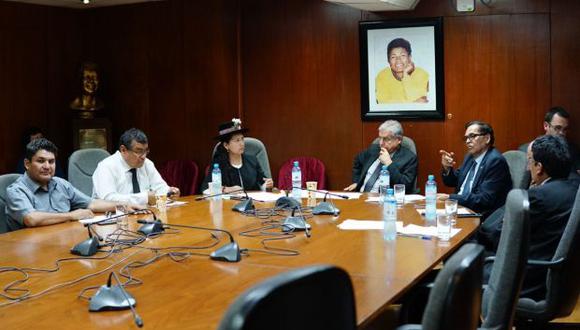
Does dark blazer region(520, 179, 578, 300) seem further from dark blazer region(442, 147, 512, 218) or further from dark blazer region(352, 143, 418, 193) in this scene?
dark blazer region(352, 143, 418, 193)

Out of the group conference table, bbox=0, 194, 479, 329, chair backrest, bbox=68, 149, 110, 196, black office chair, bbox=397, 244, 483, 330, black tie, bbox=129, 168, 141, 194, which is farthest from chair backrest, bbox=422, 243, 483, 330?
chair backrest, bbox=68, 149, 110, 196

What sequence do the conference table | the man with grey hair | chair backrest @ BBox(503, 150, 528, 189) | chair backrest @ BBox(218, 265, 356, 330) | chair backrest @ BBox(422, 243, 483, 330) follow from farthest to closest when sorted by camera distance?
1. the man with grey hair
2. chair backrest @ BBox(503, 150, 528, 189)
3. the conference table
4. chair backrest @ BBox(422, 243, 483, 330)
5. chair backrest @ BBox(218, 265, 356, 330)

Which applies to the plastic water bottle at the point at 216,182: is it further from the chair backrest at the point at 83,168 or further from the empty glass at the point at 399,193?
the empty glass at the point at 399,193

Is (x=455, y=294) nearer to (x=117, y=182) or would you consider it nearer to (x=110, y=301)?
(x=110, y=301)

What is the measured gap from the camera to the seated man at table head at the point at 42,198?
4184mm

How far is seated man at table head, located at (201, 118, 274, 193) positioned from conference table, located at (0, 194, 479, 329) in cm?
143

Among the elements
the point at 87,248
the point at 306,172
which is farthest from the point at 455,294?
the point at 306,172

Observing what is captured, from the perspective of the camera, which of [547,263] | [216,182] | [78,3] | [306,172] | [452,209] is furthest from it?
[78,3]

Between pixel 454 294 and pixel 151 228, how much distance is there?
7.89 ft

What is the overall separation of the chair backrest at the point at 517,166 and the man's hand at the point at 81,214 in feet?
10.3

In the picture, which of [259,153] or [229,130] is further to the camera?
[259,153]

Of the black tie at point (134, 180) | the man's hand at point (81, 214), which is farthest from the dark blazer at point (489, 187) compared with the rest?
the man's hand at point (81, 214)

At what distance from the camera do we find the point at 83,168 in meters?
5.48

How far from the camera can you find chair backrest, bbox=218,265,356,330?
1176 millimetres
